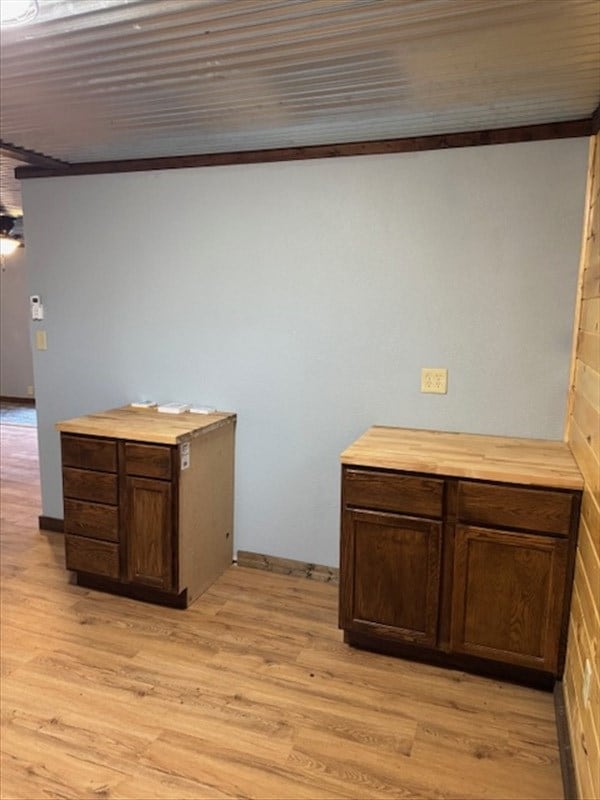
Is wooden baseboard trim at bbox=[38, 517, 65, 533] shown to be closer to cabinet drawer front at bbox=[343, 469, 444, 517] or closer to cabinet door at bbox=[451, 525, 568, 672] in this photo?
cabinet drawer front at bbox=[343, 469, 444, 517]

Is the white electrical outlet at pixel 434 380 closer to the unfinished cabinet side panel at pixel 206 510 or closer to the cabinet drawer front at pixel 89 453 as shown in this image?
the unfinished cabinet side panel at pixel 206 510

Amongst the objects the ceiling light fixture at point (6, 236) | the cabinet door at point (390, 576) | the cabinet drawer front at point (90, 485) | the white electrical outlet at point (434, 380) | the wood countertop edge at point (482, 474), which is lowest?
the cabinet door at point (390, 576)

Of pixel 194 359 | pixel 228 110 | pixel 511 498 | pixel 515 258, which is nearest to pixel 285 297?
pixel 194 359

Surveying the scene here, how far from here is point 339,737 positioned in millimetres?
2059

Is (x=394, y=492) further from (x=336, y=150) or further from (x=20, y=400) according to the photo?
(x=20, y=400)

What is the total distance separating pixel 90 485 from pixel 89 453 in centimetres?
16

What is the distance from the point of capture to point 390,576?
243 centimetres

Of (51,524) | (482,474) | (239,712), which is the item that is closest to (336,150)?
(482,474)

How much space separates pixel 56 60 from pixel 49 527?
2865mm

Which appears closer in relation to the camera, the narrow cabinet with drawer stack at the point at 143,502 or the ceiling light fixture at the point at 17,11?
the ceiling light fixture at the point at 17,11

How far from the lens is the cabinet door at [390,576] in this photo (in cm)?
237

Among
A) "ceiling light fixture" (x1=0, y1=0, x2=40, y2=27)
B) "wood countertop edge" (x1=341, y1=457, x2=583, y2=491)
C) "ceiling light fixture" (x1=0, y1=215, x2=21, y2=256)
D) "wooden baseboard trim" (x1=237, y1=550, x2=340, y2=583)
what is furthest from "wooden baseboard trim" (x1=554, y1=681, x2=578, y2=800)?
"ceiling light fixture" (x1=0, y1=215, x2=21, y2=256)

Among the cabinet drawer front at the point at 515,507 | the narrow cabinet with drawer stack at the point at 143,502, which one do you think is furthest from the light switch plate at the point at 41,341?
the cabinet drawer front at the point at 515,507

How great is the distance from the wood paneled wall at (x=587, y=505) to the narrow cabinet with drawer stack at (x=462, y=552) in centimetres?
9
